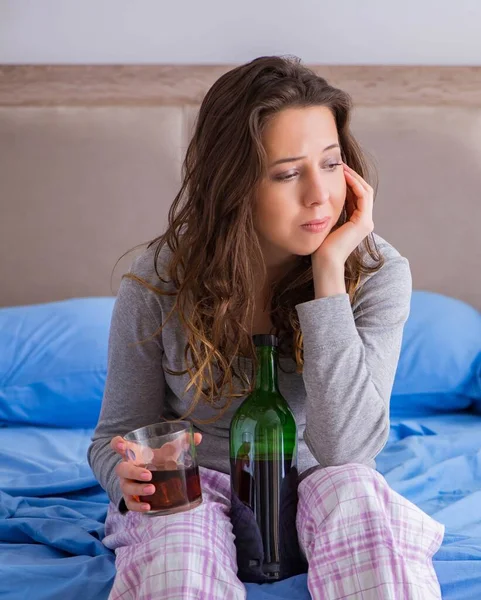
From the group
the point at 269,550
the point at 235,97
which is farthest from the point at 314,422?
the point at 235,97

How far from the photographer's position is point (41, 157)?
99.3 inches

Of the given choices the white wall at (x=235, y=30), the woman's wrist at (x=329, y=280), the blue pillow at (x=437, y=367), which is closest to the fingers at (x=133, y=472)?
the woman's wrist at (x=329, y=280)

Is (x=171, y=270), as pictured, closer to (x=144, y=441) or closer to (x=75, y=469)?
(x=144, y=441)

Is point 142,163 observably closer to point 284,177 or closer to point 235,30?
point 235,30

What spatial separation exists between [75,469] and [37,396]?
41 cm

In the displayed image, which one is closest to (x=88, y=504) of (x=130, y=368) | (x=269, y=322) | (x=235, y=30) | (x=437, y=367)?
(x=130, y=368)

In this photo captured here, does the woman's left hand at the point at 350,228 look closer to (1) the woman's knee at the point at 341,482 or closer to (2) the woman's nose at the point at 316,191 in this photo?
(2) the woman's nose at the point at 316,191

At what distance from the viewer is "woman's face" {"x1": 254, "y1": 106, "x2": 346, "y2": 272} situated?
1.22 m

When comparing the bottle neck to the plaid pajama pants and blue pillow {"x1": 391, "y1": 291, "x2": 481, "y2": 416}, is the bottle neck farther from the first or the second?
blue pillow {"x1": 391, "y1": 291, "x2": 481, "y2": 416}

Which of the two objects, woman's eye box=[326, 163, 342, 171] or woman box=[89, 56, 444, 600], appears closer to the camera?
woman box=[89, 56, 444, 600]

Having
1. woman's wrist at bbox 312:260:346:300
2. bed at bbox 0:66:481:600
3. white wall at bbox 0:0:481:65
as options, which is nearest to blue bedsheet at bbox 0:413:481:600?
woman's wrist at bbox 312:260:346:300

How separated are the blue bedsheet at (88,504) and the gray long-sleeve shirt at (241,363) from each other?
0.13 meters

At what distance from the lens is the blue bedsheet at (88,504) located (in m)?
1.13

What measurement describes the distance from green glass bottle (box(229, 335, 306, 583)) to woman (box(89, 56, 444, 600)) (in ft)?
0.10
